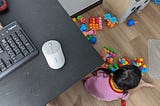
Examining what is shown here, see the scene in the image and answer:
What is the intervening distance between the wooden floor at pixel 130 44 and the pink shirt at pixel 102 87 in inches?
5.0

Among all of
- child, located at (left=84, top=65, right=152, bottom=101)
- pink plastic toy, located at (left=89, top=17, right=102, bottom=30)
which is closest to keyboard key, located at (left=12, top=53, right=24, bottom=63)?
child, located at (left=84, top=65, right=152, bottom=101)

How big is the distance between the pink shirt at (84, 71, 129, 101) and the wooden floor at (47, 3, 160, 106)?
13 cm

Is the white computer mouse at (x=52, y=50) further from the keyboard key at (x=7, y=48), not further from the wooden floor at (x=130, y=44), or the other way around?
the wooden floor at (x=130, y=44)

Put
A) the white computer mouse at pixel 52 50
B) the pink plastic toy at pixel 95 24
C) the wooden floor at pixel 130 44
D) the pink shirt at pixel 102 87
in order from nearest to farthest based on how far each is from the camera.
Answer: the white computer mouse at pixel 52 50
the pink shirt at pixel 102 87
the wooden floor at pixel 130 44
the pink plastic toy at pixel 95 24

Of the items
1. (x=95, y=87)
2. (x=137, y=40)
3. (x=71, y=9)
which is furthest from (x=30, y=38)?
(x=137, y=40)

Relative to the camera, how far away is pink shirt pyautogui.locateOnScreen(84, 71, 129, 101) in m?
1.06

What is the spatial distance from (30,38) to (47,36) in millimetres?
59

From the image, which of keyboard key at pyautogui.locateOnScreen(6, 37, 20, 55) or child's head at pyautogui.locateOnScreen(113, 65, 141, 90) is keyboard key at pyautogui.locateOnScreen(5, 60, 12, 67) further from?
child's head at pyautogui.locateOnScreen(113, 65, 141, 90)

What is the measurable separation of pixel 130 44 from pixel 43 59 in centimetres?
96

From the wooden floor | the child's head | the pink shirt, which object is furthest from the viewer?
the wooden floor

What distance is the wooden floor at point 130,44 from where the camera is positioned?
1326mm

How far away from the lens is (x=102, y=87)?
108 cm

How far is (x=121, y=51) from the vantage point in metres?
1.45

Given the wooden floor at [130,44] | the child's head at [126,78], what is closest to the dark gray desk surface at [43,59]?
the child's head at [126,78]
